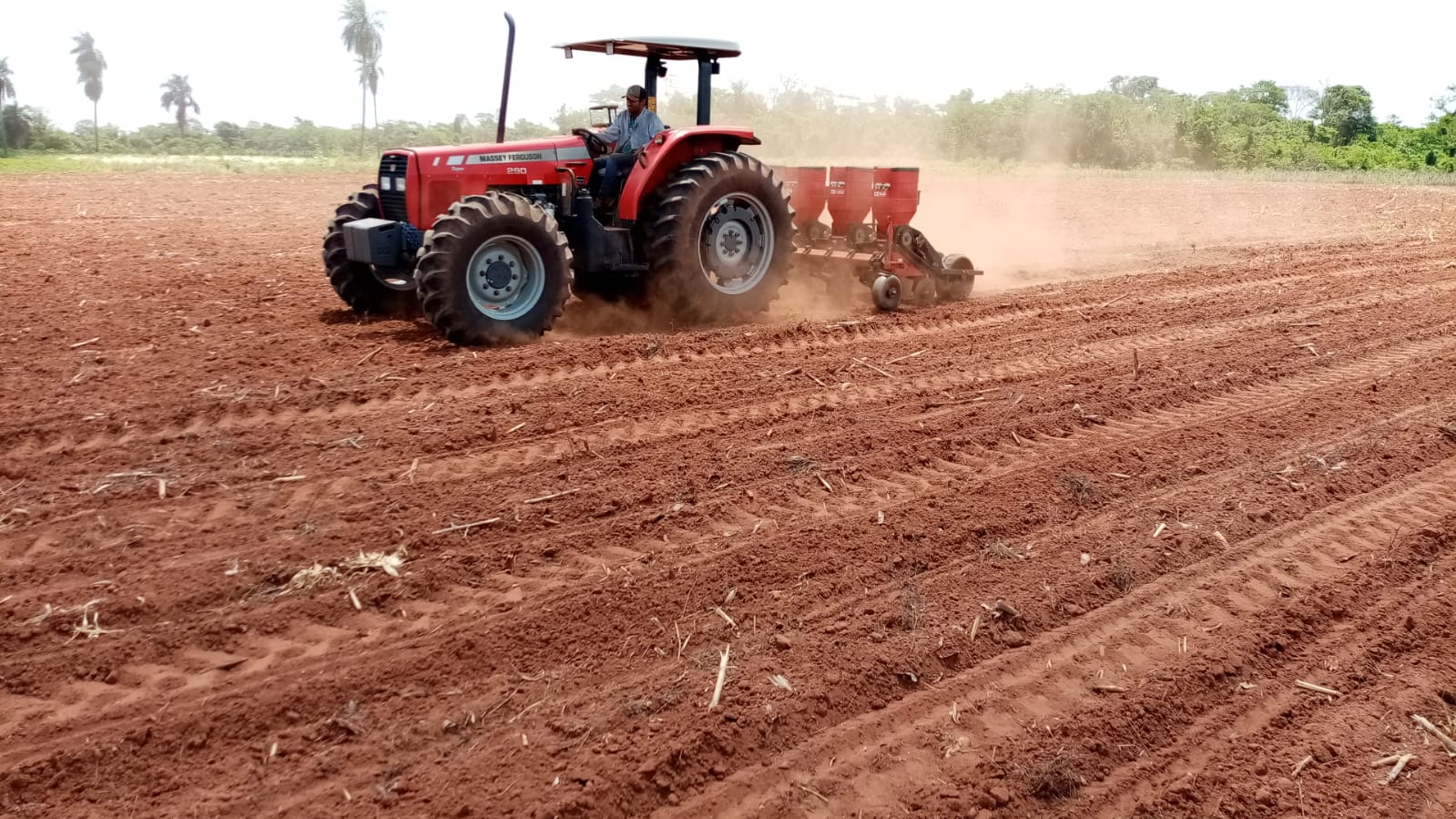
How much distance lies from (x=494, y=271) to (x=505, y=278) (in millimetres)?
102

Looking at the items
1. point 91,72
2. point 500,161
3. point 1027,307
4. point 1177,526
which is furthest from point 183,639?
point 91,72

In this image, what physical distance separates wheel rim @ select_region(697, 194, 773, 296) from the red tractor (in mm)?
12

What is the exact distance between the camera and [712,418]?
575 cm

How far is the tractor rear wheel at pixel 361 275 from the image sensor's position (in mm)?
7898

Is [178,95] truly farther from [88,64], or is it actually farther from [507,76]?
[507,76]

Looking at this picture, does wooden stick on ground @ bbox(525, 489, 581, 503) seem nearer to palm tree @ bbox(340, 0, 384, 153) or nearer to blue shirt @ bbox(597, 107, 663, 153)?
blue shirt @ bbox(597, 107, 663, 153)

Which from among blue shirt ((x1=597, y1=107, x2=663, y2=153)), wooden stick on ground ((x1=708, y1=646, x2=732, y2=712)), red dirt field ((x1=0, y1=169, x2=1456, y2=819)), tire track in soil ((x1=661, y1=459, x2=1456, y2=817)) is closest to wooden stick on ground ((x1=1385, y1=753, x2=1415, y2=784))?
red dirt field ((x1=0, y1=169, x2=1456, y2=819))

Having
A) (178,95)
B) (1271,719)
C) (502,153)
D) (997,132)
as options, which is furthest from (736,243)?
(178,95)

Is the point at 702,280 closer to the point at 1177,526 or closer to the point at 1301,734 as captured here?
the point at 1177,526

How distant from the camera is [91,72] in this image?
75062 mm

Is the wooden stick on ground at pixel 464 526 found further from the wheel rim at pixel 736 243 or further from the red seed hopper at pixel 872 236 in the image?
the red seed hopper at pixel 872 236

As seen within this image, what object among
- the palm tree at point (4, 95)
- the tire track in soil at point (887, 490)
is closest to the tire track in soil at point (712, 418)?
the tire track in soil at point (887, 490)

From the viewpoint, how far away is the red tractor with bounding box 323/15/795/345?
708cm

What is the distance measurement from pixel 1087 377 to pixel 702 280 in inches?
117
